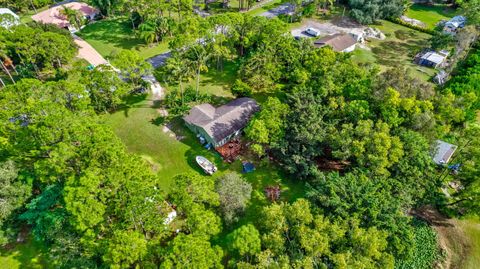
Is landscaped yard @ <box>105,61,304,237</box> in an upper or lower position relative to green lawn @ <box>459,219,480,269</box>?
upper

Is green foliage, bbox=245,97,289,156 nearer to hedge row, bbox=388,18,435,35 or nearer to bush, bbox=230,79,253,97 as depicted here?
bush, bbox=230,79,253,97

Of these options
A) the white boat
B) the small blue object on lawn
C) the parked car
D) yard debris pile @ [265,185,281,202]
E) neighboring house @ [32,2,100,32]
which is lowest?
yard debris pile @ [265,185,281,202]

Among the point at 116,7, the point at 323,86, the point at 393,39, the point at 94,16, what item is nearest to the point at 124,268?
the point at 323,86

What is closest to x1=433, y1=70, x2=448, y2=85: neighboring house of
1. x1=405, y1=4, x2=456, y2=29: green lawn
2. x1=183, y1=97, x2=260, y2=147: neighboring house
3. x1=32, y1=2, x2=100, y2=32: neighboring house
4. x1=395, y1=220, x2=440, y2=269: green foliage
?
x1=405, y1=4, x2=456, y2=29: green lawn

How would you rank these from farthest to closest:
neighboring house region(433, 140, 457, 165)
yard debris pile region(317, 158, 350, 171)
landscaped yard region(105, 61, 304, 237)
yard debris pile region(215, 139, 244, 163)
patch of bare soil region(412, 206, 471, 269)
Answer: yard debris pile region(215, 139, 244, 163), yard debris pile region(317, 158, 350, 171), neighboring house region(433, 140, 457, 165), landscaped yard region(105, 61, 304, 237), patch of bare soil region(412, 206, 471, 269)

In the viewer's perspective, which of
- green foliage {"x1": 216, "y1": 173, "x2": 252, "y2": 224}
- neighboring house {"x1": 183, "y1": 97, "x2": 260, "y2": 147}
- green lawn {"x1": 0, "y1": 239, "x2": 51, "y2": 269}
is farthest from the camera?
neighboring house {"x1": 183, "y1": 97, "x2": 260, "y2": 147}

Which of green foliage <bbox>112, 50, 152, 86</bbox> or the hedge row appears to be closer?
green foliage <bbox>112, 50, 152, 86</bbox>

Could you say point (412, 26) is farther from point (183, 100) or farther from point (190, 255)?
point (190, 255)
